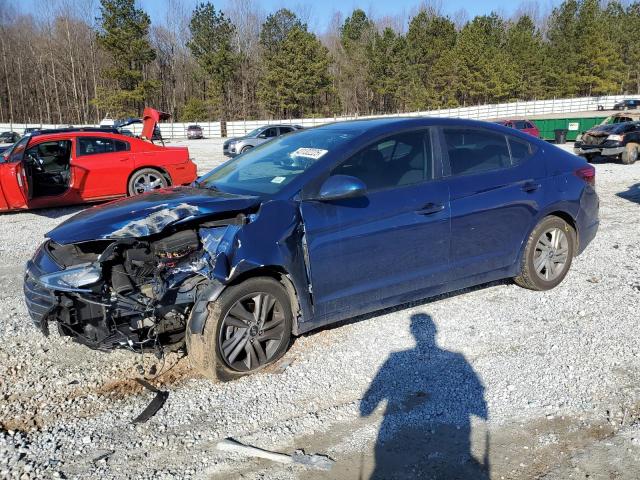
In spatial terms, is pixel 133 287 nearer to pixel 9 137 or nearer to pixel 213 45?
pixel 9 137

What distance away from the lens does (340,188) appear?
3.77 meters

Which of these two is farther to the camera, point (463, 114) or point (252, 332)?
point (463, 114)

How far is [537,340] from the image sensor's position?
14.0 ft

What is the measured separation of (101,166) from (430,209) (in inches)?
302

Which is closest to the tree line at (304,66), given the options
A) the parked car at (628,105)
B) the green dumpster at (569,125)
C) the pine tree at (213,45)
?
the pine tree at (213,45)

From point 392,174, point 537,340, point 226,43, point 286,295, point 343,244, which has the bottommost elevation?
point 537,340

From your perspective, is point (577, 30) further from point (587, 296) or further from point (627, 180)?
point (587, 296)

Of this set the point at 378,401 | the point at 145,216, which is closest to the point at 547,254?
the point at 378,401

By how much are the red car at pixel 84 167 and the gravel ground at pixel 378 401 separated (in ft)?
17.0

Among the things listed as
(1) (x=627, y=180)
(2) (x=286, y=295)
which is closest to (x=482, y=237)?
(2) (x=286, y=295)

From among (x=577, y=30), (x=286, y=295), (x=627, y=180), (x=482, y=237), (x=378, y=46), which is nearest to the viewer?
(x=286, y=295)

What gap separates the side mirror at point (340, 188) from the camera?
12.3ft

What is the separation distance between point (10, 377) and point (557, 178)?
4.85 m

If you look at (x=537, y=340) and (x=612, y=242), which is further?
(x=612, y=242)
